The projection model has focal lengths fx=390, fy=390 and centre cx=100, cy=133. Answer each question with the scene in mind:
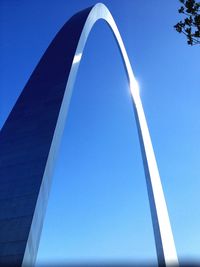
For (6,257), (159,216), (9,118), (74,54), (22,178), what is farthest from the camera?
(159,216)

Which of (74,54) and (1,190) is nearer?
(1,190)

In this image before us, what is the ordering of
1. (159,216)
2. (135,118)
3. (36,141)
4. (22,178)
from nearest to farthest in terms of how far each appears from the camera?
1. (22,178)
2. (36,141)
3. (159,216)
4. (135,118)

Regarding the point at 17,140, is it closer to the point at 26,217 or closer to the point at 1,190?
the point at 1,190

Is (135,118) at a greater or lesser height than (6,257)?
greater

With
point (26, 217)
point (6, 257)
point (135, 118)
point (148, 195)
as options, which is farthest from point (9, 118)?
point (135, 118)

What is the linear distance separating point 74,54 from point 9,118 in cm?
410

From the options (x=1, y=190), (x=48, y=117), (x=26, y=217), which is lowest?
(x=26, y=217)

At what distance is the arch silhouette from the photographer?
9.34 m

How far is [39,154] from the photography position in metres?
11.3

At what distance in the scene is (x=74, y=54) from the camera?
53.0 feet

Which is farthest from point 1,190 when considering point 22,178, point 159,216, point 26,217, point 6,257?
point 159,216

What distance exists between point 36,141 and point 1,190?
6.40ft

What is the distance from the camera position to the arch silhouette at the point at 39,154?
30.6 ft

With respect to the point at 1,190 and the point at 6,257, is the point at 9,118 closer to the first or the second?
Result: the point at 1,190
